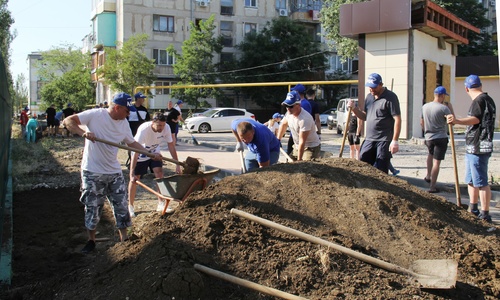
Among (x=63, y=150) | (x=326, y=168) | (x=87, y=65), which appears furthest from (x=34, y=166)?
(x=87, y=65)

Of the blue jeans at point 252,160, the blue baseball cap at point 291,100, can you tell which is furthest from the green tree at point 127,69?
the blue jeans at point 252,160

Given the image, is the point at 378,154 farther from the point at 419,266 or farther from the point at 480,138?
the point at 419,266

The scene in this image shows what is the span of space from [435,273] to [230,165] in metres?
9.51

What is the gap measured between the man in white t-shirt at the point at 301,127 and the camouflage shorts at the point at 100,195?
8.48 feet

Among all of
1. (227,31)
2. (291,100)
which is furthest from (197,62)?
(291,100)

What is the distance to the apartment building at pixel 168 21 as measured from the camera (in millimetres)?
43938

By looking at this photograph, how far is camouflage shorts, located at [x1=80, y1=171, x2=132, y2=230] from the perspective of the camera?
571 centimetres

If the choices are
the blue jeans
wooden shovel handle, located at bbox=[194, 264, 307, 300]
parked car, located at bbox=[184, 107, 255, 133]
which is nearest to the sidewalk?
the blue jeans

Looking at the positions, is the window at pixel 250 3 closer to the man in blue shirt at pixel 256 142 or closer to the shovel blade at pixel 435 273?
the man in blue shirt at pixel 256 142

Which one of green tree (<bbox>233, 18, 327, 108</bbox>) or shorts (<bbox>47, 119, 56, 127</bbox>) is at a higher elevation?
green tree (<bbox>233, 18, 327, 108</bbox>)

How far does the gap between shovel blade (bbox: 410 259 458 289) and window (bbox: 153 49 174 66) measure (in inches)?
1662

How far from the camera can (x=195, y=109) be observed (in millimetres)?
41500

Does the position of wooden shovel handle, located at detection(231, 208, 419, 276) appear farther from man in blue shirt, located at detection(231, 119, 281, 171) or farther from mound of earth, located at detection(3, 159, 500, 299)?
man in blue shirt, located at detection(231, 119, 281, 171)

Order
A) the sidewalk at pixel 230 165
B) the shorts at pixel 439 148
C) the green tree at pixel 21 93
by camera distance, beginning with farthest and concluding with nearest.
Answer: the green tree at pixel 21 93 < the shorts at pixel 439 148 < the sidewalk at pixel 230 165
